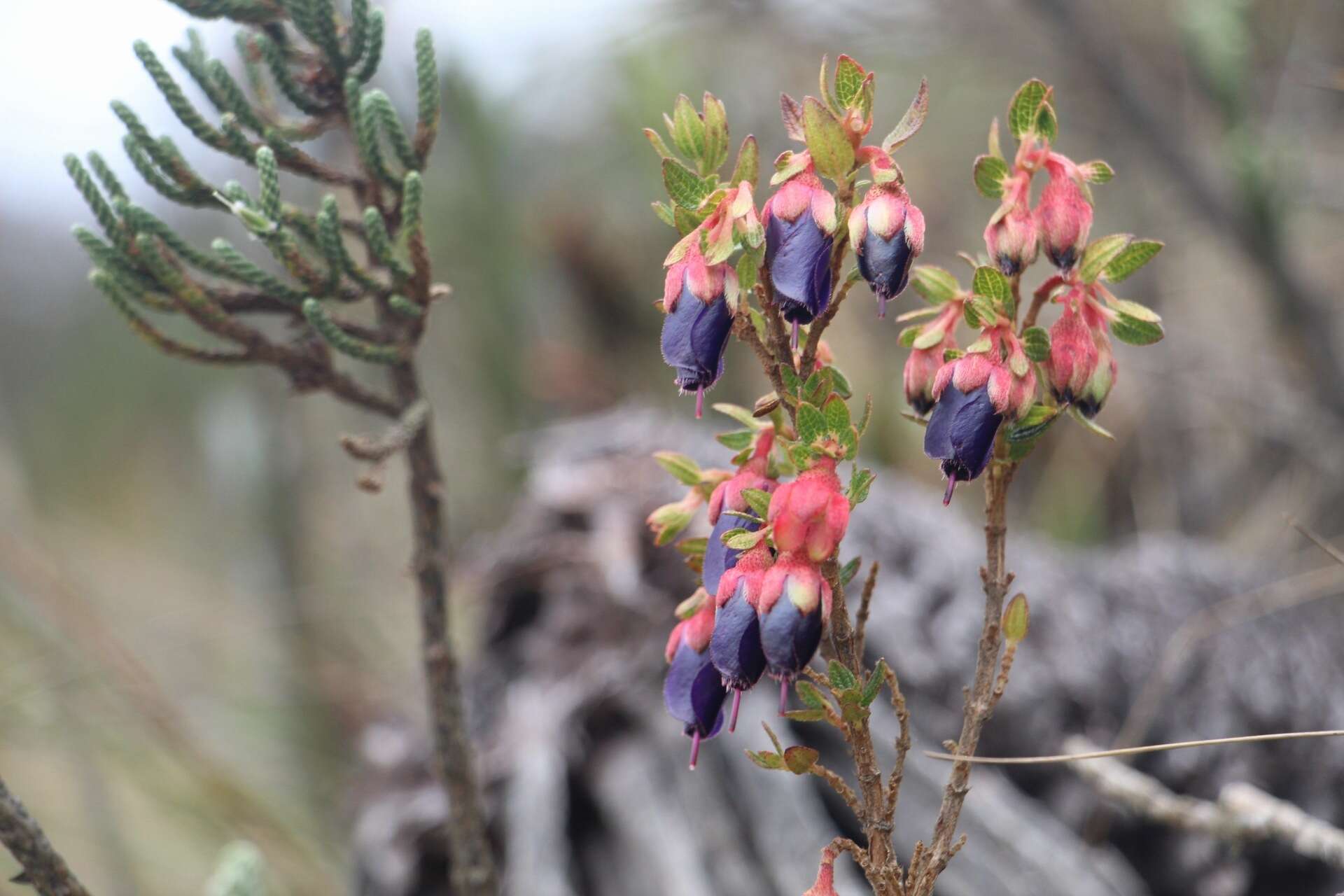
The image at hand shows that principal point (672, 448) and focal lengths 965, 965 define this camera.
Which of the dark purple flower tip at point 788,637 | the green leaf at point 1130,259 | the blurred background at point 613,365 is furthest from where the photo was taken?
the blurred background at point 613,365

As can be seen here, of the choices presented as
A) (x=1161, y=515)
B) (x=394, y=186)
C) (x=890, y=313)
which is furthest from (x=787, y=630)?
(x=890, y=313)

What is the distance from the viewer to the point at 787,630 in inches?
19.0

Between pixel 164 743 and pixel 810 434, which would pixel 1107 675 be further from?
pixel 164 743

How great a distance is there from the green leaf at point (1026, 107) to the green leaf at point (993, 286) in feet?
0.36

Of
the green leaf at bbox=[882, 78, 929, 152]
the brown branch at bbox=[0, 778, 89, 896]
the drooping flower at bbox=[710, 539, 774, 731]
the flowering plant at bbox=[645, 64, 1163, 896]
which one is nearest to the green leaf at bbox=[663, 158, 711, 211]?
the flowering plant at bbox=[645, 64, 1163, 896]

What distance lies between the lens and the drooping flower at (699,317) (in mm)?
514

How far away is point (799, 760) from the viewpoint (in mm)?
536

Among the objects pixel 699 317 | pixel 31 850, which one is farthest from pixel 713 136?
pixel 31 850

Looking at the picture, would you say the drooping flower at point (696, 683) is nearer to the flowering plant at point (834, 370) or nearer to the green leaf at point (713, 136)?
the flowering plant at point (834, 370)

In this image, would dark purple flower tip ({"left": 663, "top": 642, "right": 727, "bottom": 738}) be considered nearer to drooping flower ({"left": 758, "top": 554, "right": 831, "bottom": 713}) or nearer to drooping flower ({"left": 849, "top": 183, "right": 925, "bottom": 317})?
drooping flower ({"left": 758, "top": 554, "right": 831, "bottom": 713})

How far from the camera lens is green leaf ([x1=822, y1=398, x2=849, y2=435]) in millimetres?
521

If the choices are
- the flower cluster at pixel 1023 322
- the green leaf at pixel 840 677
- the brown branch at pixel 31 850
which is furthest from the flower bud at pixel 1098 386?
the brown branch at pixel 31 850

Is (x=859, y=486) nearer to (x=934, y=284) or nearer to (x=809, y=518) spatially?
(x=809, y=518)

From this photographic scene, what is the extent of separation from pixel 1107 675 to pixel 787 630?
91 cm
